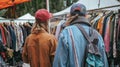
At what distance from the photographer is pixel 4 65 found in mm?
8523

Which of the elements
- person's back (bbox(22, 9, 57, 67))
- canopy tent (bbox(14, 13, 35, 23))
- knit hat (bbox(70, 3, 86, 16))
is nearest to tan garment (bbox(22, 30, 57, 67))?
person's back (bbox(22, 9, 57, 67))

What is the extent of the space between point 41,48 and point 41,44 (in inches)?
2.4

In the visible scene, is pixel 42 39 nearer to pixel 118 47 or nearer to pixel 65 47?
pixel 118 47

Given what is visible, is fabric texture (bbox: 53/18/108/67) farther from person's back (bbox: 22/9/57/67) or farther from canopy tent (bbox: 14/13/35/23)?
canopy tent (bbox: 14/13/35/23)

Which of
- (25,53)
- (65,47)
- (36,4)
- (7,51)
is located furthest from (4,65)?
(36,4)

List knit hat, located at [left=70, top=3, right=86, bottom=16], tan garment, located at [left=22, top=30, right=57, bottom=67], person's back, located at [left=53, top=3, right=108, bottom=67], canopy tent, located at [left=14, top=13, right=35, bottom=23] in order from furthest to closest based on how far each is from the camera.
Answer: canopy tent, located at [left=14, top=13, right=35, bottom=23] → tan garment, located at [left=22, top=30, right=57, bottom=67] → knit hat, located at [left=70, top=3, right=86, bottom=16] → person's back, located at [left=53, top=3, right=108, bottom=67]

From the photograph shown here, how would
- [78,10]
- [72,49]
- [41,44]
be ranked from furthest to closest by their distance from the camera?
[41,44], [78,10], [72,49]

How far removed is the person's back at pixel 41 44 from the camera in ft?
16.2

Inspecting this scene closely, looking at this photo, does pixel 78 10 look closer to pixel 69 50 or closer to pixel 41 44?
pixel 69 50

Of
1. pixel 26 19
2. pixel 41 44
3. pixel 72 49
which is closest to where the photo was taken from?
pixel 72 49

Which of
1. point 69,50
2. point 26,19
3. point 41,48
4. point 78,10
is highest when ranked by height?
point 78,10

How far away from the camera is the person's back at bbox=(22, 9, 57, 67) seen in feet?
16.2

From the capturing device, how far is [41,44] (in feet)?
16.3

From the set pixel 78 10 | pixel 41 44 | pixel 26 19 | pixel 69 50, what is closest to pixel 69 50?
pixel 69 50
